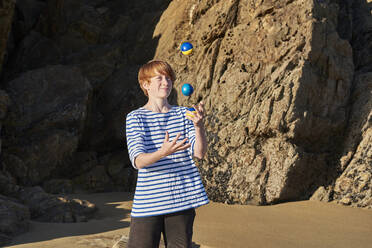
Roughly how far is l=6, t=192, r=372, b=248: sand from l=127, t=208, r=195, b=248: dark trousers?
1.70 metres

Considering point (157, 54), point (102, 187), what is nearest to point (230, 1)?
point (157, 54)

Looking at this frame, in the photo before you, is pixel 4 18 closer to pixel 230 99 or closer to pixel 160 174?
pixel 230 99

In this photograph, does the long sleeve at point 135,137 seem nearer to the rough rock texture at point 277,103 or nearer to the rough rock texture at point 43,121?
the rough rock texture at point 277,103

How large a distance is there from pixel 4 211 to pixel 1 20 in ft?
17.1

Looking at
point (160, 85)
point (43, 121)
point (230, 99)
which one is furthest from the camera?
point (43, 121)

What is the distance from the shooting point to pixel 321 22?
20.5 ft

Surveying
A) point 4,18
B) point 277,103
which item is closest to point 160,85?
point 277,103

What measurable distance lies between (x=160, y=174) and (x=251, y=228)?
8.75 ft

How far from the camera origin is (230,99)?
6672 mm

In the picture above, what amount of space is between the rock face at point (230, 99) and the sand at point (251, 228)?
1.19ft

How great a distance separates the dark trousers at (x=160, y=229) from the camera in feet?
8.00

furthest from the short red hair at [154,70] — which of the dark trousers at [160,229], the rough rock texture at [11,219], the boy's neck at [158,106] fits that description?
the rough rock texture at [11,219]

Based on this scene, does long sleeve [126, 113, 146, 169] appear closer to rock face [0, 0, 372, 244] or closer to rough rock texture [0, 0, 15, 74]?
rock face [0, 0, 372, 244]

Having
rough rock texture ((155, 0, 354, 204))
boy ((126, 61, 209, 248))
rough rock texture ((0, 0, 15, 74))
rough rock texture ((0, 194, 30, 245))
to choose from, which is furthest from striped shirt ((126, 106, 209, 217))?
rough rock texture ((0, 0, 15, 74))
